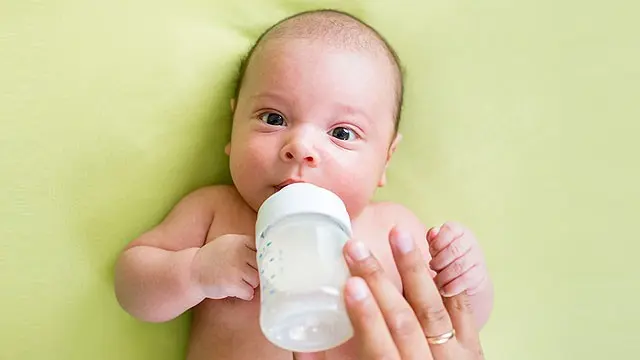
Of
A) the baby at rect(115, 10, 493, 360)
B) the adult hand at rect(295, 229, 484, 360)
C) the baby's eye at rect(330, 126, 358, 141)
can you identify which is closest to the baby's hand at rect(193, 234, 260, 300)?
the baby at rect(115, 10, 493, 360)

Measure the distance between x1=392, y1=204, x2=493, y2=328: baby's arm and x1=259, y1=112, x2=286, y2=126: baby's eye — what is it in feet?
0.83

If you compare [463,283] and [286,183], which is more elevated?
[286,183]

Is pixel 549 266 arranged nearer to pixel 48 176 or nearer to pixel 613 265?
pixel 613 265

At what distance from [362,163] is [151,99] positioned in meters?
0.35

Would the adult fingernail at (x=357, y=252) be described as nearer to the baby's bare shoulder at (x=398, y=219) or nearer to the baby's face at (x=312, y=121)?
the baby's face at (x=312, y=121)

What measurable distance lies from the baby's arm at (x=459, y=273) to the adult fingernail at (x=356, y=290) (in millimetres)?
303

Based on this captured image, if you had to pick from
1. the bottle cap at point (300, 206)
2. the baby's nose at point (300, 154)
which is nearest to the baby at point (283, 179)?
the baby's nose at point (300, 154)

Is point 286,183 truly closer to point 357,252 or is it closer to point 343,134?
point 343,134

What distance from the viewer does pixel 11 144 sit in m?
1.20

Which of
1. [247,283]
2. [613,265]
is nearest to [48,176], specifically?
[247,283]

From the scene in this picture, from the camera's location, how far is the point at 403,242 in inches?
38.1

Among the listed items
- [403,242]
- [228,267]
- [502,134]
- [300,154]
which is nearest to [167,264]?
[228,267]

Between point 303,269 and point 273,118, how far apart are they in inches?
13.9

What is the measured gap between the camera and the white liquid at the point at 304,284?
87 cm
